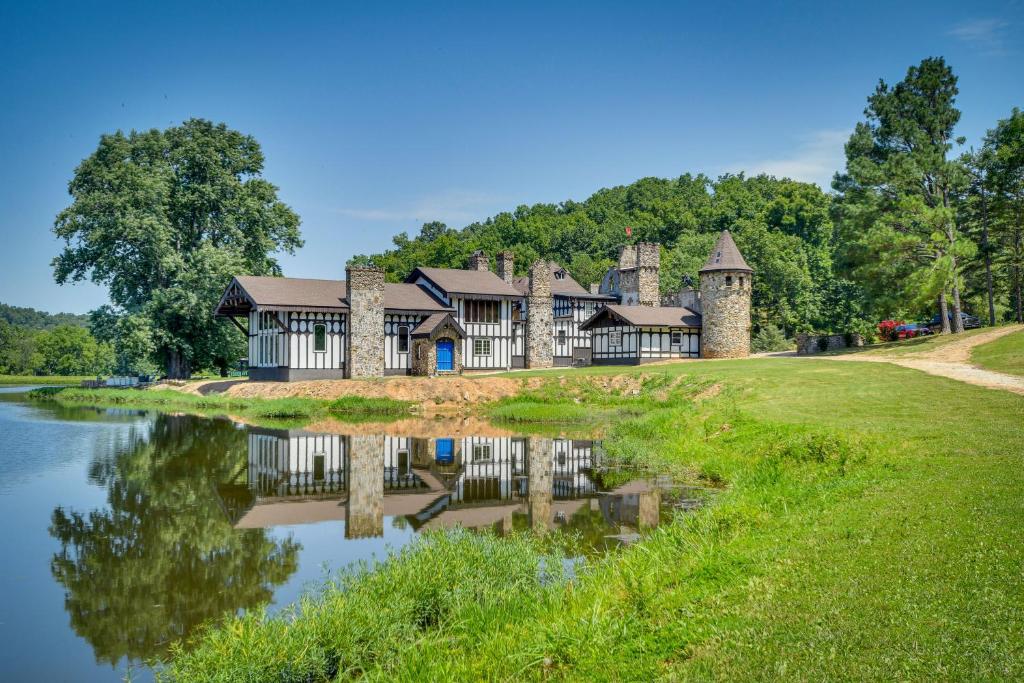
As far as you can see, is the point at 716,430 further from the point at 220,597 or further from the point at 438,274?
the point at 438,274

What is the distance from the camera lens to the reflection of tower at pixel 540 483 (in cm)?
1395

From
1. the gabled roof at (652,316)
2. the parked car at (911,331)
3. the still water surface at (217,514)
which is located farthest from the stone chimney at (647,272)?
the still water surface at (217,514)

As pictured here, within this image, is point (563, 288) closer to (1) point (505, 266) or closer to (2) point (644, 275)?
(1) point (505, 266)

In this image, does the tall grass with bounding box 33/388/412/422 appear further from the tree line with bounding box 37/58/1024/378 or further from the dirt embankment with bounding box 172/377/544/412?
the tree line with bounding box 37/58/1024/378

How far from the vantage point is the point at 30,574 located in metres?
10.4

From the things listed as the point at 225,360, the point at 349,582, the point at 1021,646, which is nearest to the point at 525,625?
the point at 349,582

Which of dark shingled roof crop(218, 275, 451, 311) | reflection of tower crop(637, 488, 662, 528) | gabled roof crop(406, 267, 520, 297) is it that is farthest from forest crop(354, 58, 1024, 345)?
reflection of tower crop(637, 488, 662, 528)

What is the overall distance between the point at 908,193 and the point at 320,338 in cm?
3518

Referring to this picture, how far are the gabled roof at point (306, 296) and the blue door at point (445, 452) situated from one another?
1822 centimetres

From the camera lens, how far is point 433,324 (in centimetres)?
4341

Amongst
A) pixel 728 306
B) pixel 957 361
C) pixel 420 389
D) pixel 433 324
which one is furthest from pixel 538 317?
pixel 957 361

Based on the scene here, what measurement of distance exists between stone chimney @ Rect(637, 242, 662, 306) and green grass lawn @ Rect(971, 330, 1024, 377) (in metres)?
26.7

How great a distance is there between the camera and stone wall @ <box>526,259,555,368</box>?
50.3 metres

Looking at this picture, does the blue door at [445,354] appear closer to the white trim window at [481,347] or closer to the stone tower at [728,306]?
the white trim window at [481,347]
